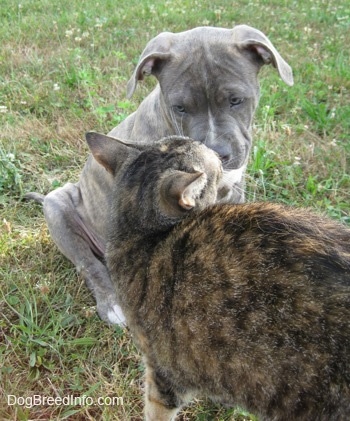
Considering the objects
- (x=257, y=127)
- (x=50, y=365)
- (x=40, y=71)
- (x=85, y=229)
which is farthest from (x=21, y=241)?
(x=40, y=71)

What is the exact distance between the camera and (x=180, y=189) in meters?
1.96

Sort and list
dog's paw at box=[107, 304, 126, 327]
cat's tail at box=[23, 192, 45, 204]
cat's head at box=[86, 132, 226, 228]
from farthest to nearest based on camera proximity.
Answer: cat's tail at box=[23, 192, 45, 204], dog's paw at box=[107, 304, 126, 327], cat's head at box=[86, 132, 226, 228]

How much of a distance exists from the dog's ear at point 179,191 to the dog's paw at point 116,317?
1221 mm

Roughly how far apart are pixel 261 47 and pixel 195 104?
0.60m

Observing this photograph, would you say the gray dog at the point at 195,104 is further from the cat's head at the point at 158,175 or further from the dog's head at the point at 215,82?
the cat's head at the point at 158,175

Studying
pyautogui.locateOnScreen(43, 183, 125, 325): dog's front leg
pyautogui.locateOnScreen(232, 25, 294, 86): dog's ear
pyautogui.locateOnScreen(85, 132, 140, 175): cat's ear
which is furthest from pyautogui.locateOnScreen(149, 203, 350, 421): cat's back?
pyautogui.locateOnScreen(232, 25, 294, 86): dog's ear

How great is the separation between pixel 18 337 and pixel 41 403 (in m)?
0.46

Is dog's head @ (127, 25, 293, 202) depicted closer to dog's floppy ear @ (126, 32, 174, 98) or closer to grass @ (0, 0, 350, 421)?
dog's floppy ear @ (126, 32, 174, 98)

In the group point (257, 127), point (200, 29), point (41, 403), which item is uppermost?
point (200, 29)

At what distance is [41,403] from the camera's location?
8.87 ft

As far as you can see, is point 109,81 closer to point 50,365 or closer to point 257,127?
point 257,127

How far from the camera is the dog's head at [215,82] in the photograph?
130 inches

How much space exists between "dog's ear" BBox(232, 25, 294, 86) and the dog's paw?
189cm

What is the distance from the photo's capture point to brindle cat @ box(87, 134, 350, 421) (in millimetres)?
1713
